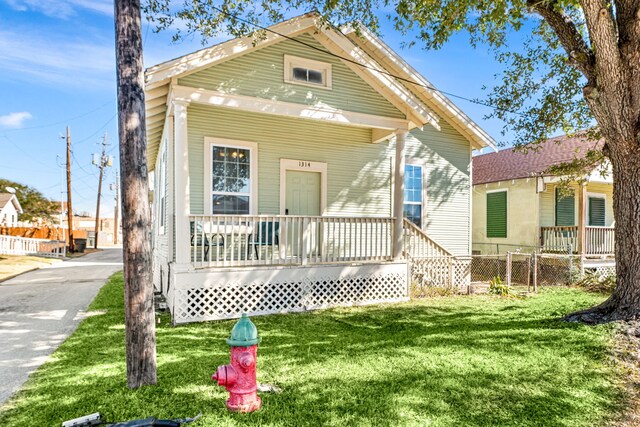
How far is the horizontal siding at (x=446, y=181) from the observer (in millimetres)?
11086

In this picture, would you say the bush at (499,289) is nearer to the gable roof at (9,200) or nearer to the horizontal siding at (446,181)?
the horizontal siding at (446,181)

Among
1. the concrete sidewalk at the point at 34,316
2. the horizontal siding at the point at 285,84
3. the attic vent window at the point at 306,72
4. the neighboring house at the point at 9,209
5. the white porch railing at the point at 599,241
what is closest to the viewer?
the concrete sidewalk at the point at 34,316

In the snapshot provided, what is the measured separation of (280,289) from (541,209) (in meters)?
10.9

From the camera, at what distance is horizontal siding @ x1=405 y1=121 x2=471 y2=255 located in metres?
11.1

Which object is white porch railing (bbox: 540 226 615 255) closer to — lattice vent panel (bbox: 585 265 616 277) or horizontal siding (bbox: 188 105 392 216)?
lattice vent panel (bbox: 585 265 616 277)

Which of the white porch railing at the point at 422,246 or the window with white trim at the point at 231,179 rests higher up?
the window with white trim at the point at 231,179

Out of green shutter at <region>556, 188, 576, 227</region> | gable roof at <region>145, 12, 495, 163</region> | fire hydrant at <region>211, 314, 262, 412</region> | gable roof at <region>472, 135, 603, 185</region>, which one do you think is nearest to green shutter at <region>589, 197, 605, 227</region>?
green shutter at <region>556, 188, 576, 227</region>

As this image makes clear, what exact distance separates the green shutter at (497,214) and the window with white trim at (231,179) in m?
10.8

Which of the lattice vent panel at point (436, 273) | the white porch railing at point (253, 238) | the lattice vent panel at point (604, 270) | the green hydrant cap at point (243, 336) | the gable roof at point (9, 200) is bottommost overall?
the lattice vent panel at point (604, 270)

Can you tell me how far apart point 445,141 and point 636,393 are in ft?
28.6

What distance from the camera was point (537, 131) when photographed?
9289 millimetres

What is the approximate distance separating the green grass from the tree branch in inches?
152

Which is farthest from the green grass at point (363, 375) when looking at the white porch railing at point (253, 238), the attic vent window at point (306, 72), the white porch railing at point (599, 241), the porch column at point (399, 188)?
the white porch railing at point (599, 241)

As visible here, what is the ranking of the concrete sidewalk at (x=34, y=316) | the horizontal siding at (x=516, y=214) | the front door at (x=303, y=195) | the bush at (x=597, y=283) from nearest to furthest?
1. the concrete sidewalk at (x=34, y=316)
2. the front door at (x=303, y=195)
3. the bush at (x=597, y=283)
4. the horizontal siding at (x=516, y=214)
